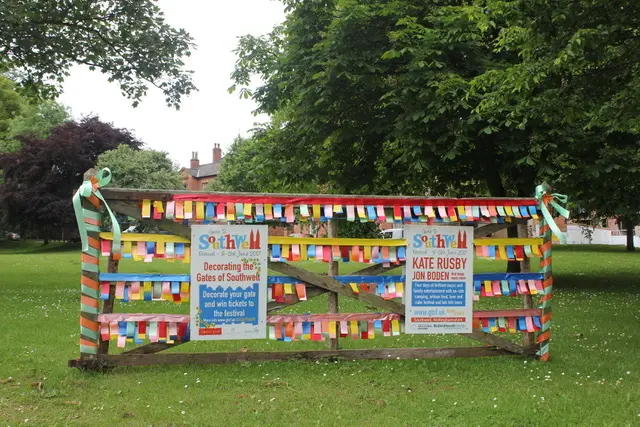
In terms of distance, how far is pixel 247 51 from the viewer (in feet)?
66.8

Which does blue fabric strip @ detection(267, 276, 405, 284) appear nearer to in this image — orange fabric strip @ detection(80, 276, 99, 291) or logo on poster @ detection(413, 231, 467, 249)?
logo on poster @ detection(413, 231, 467, 249)

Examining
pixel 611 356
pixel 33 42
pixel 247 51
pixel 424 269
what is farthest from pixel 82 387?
pixel 247 51

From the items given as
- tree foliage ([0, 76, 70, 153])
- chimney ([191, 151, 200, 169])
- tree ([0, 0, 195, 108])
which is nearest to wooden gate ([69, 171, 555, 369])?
tree ([0, 0, 195, 108])

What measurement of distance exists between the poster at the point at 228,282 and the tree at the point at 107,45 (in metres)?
12.4

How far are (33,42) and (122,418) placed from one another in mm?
14287

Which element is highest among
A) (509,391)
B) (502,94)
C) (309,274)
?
(502,94)

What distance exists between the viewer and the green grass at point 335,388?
5.50 metres

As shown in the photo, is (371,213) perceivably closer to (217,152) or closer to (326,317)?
(326,317)

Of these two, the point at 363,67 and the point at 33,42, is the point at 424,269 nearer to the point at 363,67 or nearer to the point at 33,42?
the point at 363,67

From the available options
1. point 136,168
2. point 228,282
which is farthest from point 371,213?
point 136,168

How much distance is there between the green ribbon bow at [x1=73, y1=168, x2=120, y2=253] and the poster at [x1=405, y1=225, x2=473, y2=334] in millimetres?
3433

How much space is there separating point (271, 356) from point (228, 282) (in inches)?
44.1

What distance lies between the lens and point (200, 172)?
102 m

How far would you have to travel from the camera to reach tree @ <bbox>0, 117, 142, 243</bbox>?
52406 millimetres
